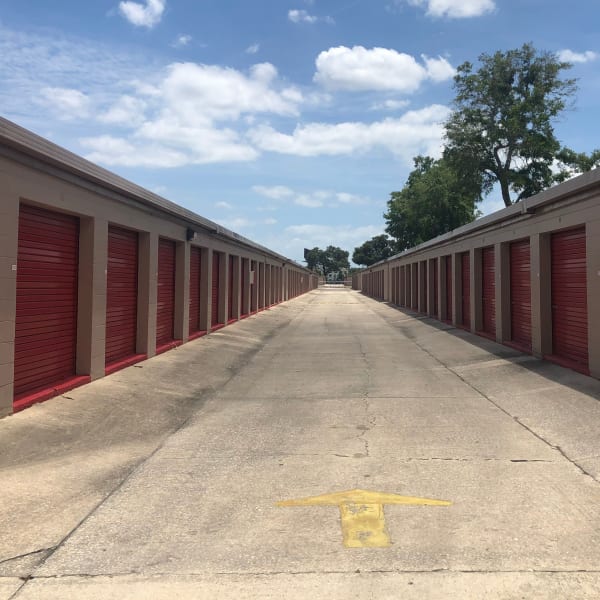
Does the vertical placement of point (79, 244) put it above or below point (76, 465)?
above

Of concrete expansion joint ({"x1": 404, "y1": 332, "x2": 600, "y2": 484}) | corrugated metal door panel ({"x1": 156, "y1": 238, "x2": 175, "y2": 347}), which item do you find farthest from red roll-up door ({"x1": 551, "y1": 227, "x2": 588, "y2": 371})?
corrugated metal door panel ({"x1": 156, "y1": 238, "x2": 175, "y2": 347})

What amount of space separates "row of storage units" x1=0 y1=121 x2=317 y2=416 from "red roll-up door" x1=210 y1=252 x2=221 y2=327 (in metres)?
4.14

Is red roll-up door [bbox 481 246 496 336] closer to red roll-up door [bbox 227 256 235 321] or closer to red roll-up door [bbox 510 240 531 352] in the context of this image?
red roll-up door [bbox 510 240 531 352]

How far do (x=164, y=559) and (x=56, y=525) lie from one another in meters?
1.08

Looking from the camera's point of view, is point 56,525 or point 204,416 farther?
point 204,416

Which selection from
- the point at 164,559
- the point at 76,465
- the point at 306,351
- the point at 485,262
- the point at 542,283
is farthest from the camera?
the point at 485,262

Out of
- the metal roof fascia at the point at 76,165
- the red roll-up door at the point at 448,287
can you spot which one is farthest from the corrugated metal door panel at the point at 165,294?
the red roll-up door at the point at 448,287

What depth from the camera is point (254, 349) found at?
14.2m

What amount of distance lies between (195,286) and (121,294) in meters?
5.41

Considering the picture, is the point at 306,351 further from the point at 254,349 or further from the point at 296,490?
the point at 296,490

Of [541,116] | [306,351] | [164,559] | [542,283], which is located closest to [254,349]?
[306,351]

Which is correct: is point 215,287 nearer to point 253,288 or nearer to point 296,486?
point 253,288

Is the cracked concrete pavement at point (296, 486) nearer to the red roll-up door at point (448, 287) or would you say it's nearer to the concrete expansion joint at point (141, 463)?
the concrete expansion joint at point (141, 463)

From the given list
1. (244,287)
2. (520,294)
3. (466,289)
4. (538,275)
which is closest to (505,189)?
(466,289)
